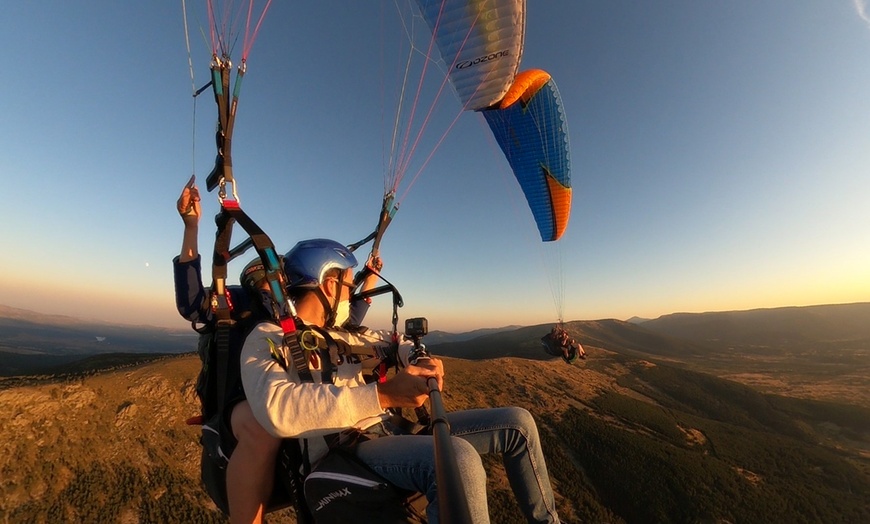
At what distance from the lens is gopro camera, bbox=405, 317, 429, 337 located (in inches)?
114

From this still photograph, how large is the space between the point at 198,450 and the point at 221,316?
1888 centimetres

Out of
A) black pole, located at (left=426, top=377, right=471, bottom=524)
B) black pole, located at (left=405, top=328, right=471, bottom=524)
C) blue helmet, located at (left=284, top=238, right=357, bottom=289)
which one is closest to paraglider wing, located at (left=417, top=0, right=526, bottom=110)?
blue helmet, located at (left=284, top=238, right=357, bottom=289)

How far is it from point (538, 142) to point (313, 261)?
9.65 m

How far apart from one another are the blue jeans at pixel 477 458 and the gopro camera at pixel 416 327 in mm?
781

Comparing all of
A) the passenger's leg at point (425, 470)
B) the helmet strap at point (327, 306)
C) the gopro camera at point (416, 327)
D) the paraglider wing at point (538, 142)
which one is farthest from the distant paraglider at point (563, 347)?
the passenger's leg at point (425, 470)

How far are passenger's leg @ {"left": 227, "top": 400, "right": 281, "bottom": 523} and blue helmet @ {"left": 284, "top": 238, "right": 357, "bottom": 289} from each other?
107 cm

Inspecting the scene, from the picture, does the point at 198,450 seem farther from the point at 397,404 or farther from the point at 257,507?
the point at 397,404

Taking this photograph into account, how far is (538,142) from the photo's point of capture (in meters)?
11.0

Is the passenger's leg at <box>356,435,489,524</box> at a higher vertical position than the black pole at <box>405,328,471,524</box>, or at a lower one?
lower

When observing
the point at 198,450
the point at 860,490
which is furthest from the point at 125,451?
the point at 860,490

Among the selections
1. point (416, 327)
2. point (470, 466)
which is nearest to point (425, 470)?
point (470, 466)

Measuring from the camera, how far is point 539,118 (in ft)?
34.9

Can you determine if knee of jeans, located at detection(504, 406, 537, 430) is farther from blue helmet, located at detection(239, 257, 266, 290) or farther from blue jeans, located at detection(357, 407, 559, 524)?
blue helmet, located at detection(239, 257, 266, 290)

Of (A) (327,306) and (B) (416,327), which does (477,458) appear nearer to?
(B) (416,327)
